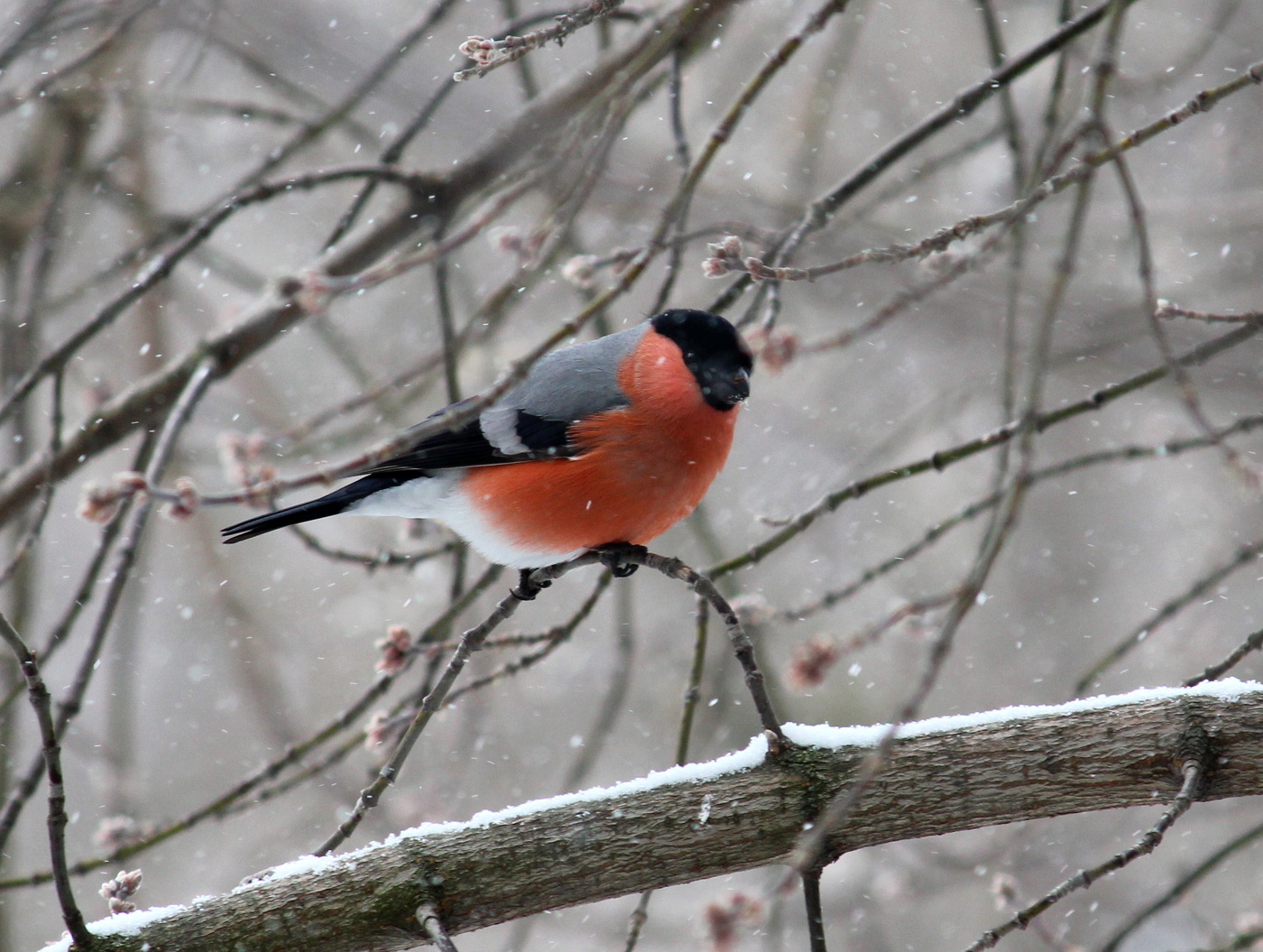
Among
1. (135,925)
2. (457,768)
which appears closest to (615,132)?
(135,925)

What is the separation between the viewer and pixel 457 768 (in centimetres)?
472

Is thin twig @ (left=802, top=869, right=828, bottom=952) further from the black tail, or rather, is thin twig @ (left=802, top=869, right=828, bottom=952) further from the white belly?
the black tail

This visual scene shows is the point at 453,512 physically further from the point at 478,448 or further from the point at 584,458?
the point at 584,458

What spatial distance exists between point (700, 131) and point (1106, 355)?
318 centimetres

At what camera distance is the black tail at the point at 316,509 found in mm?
3049

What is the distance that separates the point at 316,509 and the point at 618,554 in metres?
0.89

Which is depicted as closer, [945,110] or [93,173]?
[945,110]

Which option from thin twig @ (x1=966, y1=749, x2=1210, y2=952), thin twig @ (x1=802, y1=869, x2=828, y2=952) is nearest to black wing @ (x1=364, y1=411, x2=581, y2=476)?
thin twig @ (x1=802, y1=869, x2=828, y2=952)

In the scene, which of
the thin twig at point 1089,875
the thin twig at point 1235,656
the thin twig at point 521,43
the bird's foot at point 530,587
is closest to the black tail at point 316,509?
the bird's foot at point 530,587

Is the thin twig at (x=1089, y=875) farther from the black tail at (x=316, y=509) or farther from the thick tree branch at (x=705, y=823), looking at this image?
the black tail at (x=316, y=509)

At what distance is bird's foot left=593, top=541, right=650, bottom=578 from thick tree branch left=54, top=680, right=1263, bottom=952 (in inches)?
34.0

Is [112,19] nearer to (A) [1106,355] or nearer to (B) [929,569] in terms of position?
(A) [1106,355]

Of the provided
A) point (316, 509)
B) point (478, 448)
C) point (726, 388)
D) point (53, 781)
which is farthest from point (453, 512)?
point (53, 781)

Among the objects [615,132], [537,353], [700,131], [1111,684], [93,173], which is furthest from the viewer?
[1111,684]
